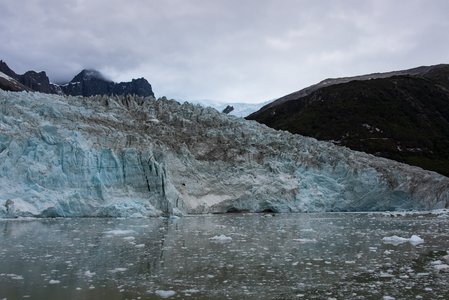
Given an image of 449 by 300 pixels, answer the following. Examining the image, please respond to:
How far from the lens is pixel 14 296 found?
634 cm

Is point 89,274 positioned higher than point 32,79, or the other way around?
point 32,79

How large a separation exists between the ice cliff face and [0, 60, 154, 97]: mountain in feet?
272

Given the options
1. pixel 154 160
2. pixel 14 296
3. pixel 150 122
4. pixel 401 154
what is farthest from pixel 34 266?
pixel 401 154

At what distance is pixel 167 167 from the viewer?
23672 mm

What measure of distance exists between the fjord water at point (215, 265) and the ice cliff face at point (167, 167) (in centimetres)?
562

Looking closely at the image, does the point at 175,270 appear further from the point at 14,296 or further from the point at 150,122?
the point at 150,122

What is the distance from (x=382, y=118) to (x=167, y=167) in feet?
178

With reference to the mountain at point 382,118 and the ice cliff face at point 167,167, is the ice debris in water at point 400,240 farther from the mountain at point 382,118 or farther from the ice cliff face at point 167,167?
the mountain at point 382,118

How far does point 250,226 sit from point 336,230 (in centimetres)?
313

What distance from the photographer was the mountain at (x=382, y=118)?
61.2 metres

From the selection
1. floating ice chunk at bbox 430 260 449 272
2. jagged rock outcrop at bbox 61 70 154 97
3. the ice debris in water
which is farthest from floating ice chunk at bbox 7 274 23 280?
jagged rock outcrop at bbox 61 70 154 97

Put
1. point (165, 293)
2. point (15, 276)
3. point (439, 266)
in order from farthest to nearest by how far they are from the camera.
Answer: point (439, 266) → point (15, 276) → point (165, 293)

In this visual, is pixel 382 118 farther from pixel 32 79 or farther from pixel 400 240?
pixel 32 79

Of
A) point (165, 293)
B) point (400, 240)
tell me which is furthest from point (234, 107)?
point (165, 293)
